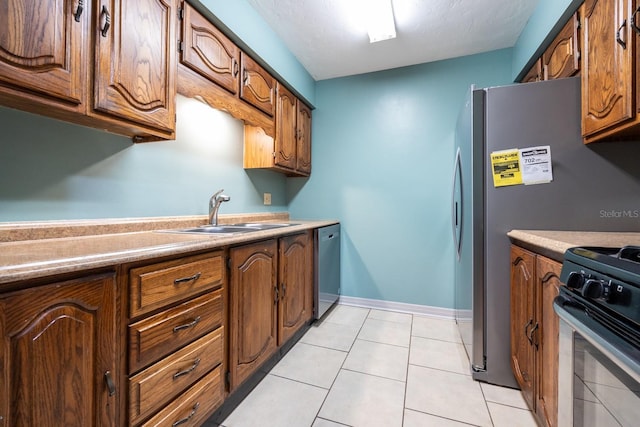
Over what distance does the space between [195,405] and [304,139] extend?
7.53 ft

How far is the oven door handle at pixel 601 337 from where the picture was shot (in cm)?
53

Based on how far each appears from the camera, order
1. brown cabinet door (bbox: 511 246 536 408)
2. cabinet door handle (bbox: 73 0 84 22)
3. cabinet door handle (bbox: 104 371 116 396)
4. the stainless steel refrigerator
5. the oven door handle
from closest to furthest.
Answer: the oven door handle → cabinet door handle (bbox: 104 371 116 396) → cabinet door handle (bbox: 73 0 84 22) → brown cabinet door (bbox: 511 246 536 408) → the stainless steel refrigerator

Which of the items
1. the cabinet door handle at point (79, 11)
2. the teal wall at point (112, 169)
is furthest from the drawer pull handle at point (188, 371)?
the cabinet door handle at point (79, 11)

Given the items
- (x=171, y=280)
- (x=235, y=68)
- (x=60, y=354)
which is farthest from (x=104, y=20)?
(x=60, y=354)

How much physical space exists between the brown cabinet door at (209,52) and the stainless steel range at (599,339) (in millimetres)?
1806

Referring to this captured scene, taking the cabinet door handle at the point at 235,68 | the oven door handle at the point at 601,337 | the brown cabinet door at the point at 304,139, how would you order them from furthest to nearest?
the brown cabinet door at the point at 304,139 → the cabinet door handle at the point at 235,68 → the oven door handle at the point at 601,337

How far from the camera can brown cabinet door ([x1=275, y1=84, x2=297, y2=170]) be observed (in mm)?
2223

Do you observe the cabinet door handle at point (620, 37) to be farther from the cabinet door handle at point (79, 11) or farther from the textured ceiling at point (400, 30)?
the cabinet door handle at point (79, 11)

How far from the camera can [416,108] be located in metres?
2.50

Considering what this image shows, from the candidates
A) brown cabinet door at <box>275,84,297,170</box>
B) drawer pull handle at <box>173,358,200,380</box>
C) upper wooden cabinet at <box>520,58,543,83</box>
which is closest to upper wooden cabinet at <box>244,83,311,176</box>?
brown cabinet door at <box>275,84,297,170</box>

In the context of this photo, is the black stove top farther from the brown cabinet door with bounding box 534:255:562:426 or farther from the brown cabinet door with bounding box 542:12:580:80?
the brown cabinet door with bounding box 542:12:580:80

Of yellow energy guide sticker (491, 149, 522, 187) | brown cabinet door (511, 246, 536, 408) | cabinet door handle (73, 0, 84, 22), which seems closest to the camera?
cabinet door handle (73, 0, 84, 22)

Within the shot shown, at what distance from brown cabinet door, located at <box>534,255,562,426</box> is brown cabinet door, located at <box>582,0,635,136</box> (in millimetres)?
703

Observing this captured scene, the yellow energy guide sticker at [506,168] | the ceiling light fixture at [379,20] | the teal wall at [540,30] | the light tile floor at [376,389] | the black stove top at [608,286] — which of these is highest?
the ceiling light fixture at [379,20]
